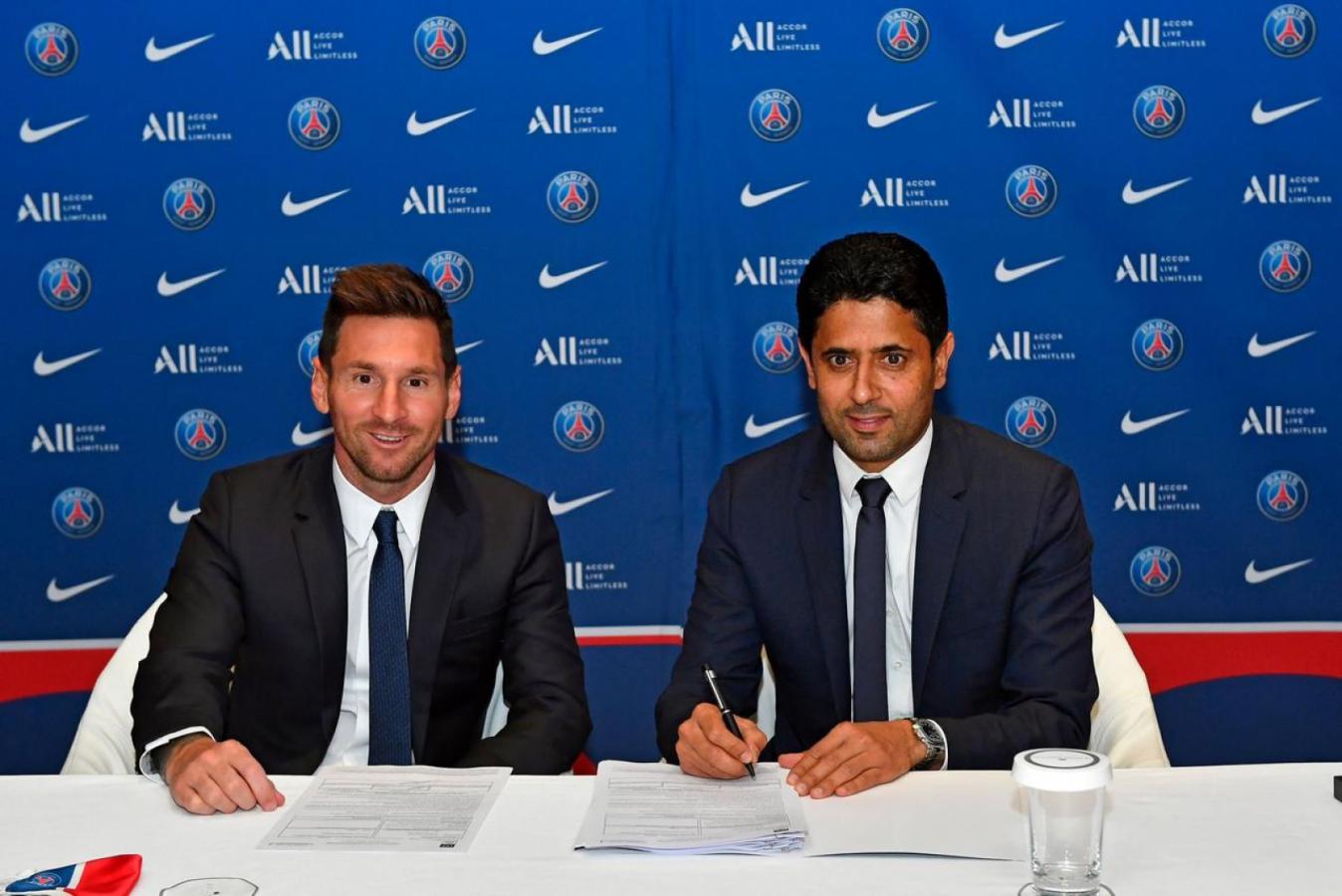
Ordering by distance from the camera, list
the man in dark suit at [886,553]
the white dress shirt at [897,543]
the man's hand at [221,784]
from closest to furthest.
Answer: the man's hand at [221,784]
the man in dark suit at [886,553]
the white dress shirt at [897,543]

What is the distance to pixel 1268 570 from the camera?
3893 mm

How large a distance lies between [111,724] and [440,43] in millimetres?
2125

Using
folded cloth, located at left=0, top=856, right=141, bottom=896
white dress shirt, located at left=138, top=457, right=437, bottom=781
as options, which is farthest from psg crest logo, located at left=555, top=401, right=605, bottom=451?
folded cloth, located at left=0, top=856, right=141, bottom=896

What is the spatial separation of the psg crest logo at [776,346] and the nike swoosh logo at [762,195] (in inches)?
13.4

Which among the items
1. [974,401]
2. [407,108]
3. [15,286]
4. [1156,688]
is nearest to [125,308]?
[15,286]

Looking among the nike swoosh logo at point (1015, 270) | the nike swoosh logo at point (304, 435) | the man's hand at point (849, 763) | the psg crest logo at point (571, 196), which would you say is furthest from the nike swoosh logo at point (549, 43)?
the man's hand at point (849, 763)

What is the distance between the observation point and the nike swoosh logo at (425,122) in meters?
3.80

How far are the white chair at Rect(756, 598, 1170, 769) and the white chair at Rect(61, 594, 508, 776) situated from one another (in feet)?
5.74

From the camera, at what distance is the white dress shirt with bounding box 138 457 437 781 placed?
263 cm

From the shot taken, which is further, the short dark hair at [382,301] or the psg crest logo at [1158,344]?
the psg crest logo at [1158,344]

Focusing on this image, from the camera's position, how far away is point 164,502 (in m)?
3.87

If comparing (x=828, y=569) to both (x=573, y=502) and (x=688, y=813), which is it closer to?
(x=688, y=813)

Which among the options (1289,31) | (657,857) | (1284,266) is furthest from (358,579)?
(1289,31)

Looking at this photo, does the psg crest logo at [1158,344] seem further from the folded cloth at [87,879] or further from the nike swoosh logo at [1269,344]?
the folded cloth at [87,879]
